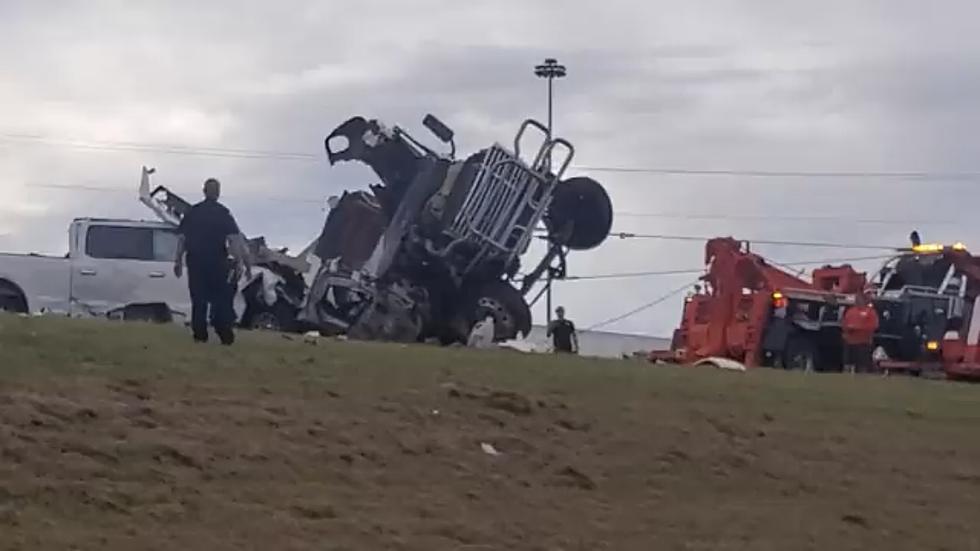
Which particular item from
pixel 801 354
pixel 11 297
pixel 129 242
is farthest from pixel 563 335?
→ pixel 11 297

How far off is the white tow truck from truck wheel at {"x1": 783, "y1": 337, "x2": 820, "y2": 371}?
708 cm

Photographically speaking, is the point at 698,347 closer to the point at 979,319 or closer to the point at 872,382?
the point at 979,319

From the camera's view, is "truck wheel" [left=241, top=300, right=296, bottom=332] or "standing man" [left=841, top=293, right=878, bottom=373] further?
"standing man" [left=841, top=293, right=878, bottom=373]

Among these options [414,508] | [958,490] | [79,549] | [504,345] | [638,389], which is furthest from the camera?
[504,345]

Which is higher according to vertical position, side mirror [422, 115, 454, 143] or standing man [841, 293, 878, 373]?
side mirror [422, 115, 454, 143]

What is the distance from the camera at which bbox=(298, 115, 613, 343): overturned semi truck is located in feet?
73.8

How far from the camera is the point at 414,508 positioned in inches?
396

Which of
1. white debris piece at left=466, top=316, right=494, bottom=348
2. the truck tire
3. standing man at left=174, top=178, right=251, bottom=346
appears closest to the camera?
standing man at left=174, top=178, right=251, bottom=346

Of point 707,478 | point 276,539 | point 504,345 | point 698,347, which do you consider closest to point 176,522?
point 276,539

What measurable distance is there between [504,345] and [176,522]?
42.6 feet

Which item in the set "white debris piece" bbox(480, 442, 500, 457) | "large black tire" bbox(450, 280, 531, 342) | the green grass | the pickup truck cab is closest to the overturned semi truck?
"large black tire" bbox(450, 280, 531, 342)

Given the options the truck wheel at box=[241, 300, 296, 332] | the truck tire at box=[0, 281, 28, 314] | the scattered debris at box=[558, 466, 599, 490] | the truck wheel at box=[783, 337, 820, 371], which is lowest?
the scattered debris at box=[558, 466, 599, 490]

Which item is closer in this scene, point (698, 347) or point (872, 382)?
point (872, 382)

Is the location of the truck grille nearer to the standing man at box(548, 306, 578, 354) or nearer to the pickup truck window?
the standing man at box(548, 306, 578, 354)
